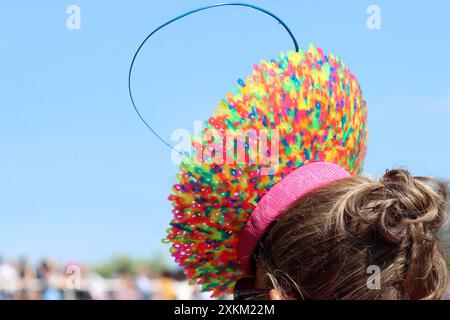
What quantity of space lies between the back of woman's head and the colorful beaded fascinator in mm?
108

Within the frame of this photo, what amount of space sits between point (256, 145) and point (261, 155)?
0.03 m

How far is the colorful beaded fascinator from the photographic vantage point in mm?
1813

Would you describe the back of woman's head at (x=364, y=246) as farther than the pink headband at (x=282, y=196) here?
No

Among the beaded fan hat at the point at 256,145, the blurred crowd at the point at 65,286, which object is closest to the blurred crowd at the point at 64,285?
the blurred crowd at the point at 65,286

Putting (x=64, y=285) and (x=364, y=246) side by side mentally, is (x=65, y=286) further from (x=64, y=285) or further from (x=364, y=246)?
(x=364, y=246)

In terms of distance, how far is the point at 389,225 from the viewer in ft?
5.27

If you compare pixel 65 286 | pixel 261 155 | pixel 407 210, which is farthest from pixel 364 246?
pixel 65 286

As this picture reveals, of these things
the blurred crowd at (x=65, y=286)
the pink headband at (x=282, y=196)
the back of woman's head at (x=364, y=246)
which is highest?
the blurred crowd at (x=65, y=286)

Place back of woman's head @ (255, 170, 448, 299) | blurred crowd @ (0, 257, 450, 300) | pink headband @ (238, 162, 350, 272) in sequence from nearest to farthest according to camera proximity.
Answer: back of woman's head @ (255, 170, 448, 299), pink headband @ (238, 162, 350, 272), blurred crowd @ (0, 257, 450, 300)

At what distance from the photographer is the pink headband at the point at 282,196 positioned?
68.8 inches

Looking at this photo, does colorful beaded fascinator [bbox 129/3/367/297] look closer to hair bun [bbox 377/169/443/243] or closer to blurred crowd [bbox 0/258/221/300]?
hair bun [bbox 377/169/443/243]

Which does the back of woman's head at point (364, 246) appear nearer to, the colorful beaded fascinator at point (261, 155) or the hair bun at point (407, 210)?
the hair bun at point (407, 210)

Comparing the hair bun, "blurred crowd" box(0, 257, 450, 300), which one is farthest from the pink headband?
"blurred crowd" box(0, 257, 450, 300)

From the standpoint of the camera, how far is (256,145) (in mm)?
1855
